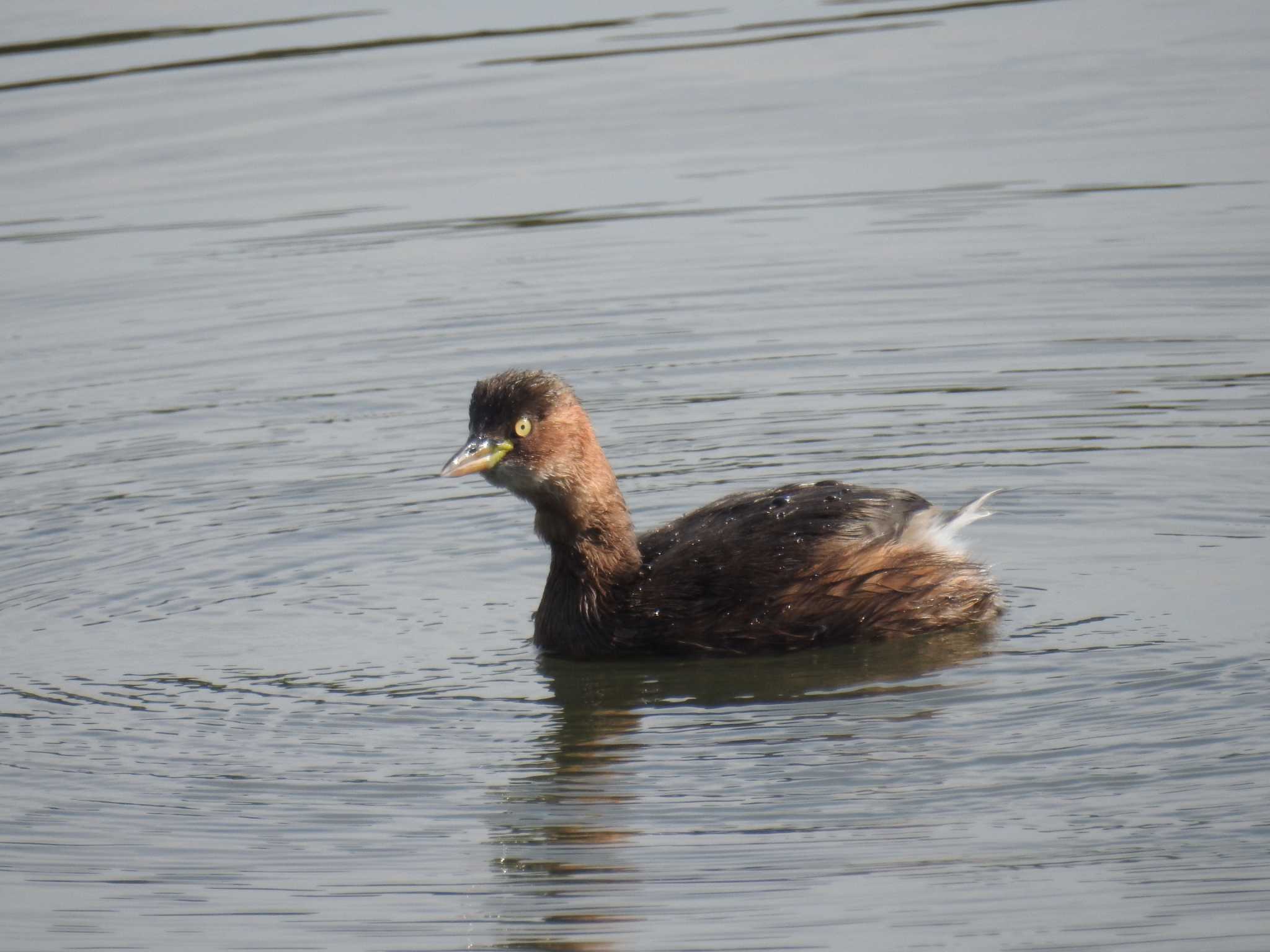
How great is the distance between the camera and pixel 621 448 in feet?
33.6

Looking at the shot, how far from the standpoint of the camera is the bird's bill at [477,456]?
7.92 metres

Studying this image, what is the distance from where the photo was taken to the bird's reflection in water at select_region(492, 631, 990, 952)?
19.6ft

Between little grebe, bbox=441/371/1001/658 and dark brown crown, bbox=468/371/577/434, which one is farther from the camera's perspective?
dark brown crown, bbox=468/371/577/434

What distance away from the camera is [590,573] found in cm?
814

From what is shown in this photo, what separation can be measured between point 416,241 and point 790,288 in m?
2.64

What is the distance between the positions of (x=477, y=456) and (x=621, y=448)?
7.47 feet

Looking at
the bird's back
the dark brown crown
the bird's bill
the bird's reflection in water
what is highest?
the dark brown crown

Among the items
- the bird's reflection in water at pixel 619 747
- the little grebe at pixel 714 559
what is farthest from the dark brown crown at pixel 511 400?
the bird's reflection in water at pixel 619 747

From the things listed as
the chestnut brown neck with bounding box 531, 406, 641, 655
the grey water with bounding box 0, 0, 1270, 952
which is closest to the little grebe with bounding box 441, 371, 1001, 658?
the chestnut brown neck with bounding box 531, 406, 641, 655

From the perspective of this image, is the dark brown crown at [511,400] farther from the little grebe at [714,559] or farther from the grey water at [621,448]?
the grey water at [621,448]

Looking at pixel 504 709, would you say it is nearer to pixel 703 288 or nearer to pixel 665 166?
pixel 703 288

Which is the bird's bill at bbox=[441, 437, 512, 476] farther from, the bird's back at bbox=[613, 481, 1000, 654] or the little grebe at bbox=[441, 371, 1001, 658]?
the bird's back at bbox=[613, 481, 1000, 654]

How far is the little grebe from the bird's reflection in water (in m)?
0.10

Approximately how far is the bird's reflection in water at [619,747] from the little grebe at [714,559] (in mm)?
102
